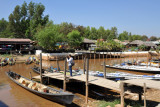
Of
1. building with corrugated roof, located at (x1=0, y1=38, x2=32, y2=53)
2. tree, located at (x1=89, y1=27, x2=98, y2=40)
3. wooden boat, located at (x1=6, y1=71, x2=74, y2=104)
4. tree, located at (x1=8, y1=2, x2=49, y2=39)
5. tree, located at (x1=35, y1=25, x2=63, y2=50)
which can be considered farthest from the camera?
tree, located at (x1=89, y1=27, x2=98, y2=40)

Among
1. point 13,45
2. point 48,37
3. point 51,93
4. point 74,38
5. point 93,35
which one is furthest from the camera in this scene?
point 93,35

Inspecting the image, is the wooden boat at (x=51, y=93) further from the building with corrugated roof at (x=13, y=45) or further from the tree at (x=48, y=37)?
the building with corrugated roof at (x=13, y=45)

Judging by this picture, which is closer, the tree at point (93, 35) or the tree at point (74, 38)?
the tree at point (74, 38)

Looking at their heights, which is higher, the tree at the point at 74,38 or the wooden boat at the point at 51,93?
the tree at the point at 74,38

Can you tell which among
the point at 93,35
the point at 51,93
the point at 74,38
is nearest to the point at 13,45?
the point at 74,38

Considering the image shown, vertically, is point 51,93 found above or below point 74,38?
below

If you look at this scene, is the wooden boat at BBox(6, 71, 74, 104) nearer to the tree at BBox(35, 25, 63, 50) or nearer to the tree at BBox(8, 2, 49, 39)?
the tree at BBox(35, 25, 63, 50)

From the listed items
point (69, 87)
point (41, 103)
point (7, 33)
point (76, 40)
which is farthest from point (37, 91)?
point (7, 33)

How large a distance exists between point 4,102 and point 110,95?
7.43 metres

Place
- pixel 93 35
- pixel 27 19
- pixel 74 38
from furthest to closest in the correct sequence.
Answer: pixel 93 35 < pixel 27 19 < pixel 74 38

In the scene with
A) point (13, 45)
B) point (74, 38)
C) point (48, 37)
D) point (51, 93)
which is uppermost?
point (74, 38)

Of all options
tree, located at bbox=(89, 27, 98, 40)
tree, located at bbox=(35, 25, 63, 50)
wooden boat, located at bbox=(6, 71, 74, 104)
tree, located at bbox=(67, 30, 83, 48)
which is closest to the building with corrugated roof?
tree, located at bbox=(35, 25, 63, 50)

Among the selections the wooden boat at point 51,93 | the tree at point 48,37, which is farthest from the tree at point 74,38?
the wooden boat at point 51,93

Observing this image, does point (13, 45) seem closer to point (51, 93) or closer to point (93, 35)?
point (51, 93)
